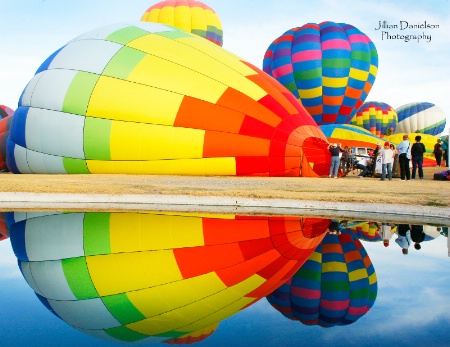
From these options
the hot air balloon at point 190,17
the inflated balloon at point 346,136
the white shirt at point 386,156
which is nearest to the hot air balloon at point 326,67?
the inflated balloon at point 346,136

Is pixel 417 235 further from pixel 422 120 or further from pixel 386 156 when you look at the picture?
pixel 422 120

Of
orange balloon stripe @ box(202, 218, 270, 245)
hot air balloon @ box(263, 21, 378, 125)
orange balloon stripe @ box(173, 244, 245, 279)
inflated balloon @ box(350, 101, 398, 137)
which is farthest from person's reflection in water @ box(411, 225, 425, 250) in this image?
inflated balloon @ box(350, 101, 398, 137)

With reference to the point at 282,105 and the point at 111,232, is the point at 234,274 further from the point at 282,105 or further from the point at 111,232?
the point at 282,105

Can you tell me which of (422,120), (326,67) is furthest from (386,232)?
(422,120)

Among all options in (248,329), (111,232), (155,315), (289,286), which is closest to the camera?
(248,329)

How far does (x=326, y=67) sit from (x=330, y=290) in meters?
26.8

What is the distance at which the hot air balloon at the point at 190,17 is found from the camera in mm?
30469

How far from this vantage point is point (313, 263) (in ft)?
16.9

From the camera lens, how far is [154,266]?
5078 millimetres

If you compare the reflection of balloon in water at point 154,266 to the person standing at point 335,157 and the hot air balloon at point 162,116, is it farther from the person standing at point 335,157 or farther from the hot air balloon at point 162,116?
the person standing at point 335,157

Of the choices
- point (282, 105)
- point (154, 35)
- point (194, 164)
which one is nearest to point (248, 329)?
point (194, 164)

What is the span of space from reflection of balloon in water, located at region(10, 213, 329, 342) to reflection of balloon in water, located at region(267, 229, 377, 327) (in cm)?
16

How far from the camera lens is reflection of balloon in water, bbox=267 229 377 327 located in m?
3.72

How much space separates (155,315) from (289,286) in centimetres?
114
